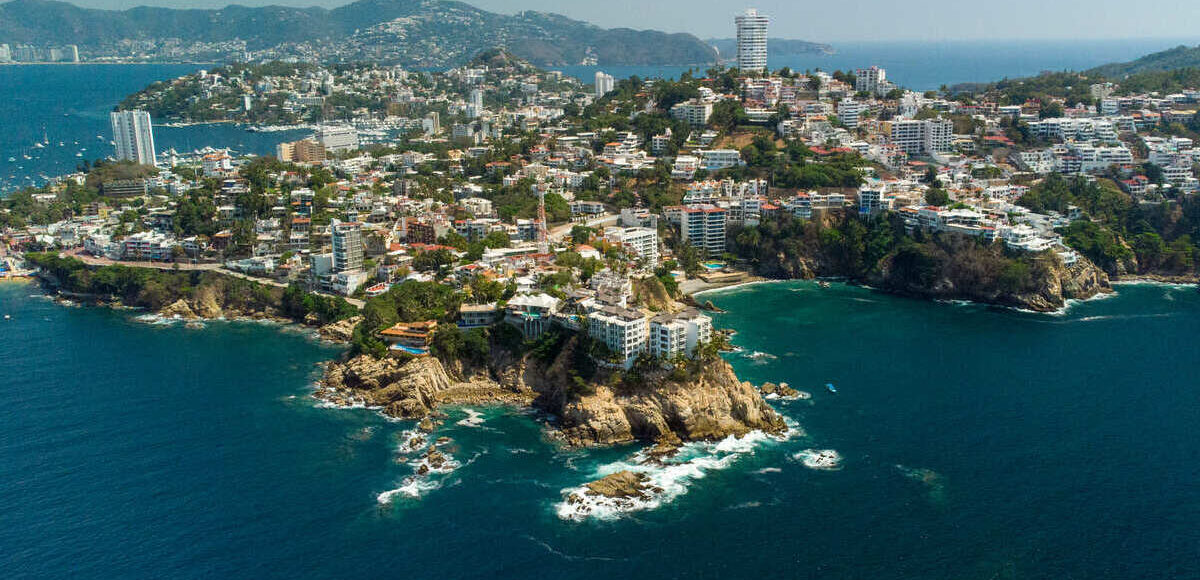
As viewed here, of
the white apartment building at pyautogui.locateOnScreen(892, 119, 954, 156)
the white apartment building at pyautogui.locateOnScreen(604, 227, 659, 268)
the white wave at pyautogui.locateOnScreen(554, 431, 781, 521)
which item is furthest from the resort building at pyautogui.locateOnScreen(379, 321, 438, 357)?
the white apartment building at pyautogui.locateOnScreen(892, 119, 954, 156)

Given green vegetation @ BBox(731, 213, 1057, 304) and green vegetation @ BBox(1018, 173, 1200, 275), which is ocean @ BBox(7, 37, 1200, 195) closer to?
green vegetation @ BBox(731, 213, 1057, 304)

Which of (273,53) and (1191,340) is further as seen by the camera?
(273,53)

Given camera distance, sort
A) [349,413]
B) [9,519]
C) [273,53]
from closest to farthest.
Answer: [9,519]
[349,413]
[273,53]

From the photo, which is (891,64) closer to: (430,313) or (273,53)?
(273,53)

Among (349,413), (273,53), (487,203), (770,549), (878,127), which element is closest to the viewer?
(770,549)

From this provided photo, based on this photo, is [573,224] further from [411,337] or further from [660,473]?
[660,473]

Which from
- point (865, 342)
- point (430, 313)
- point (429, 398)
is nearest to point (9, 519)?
point (429, 398)

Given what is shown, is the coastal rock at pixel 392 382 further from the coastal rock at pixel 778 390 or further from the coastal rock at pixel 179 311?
the coastal rock at pixel 179 311

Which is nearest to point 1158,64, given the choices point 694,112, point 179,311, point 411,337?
point 694,112
